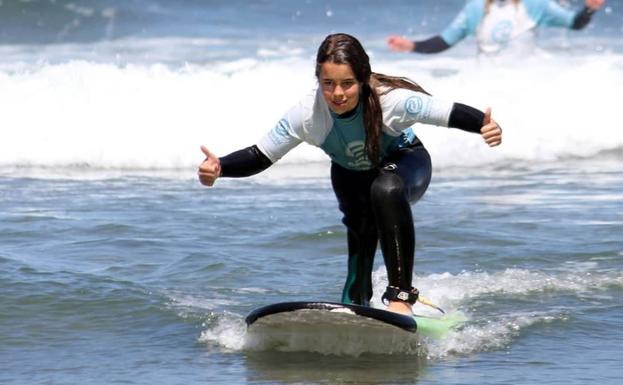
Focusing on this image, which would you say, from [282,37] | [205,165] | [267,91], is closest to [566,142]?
[267,91]

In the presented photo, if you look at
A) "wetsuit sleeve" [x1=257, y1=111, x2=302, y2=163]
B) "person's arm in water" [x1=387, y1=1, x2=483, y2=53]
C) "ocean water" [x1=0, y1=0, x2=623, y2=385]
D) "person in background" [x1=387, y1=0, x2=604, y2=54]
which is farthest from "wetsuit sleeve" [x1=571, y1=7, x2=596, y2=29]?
"wetsuit sleeve" [x1=257, y1=111, x2=302, y2=163]

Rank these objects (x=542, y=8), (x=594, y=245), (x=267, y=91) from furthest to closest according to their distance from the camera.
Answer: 1. (x=267, y=91)
2. (x=542, y=8)
3. (x=594, y=245)

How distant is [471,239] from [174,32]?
13.5 metres

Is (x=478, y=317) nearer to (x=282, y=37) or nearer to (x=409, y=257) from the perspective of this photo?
(x=409, y=257)

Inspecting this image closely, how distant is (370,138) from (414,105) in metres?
0.22

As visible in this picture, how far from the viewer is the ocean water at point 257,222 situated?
6.31 m

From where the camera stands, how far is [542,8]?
13.5 metres

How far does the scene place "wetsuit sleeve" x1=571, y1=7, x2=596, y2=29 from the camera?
1246cm

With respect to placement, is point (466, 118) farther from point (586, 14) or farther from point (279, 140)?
point (586, 14)

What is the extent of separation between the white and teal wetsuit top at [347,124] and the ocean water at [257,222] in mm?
821

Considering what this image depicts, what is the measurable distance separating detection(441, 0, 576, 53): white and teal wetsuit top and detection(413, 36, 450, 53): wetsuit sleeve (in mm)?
335

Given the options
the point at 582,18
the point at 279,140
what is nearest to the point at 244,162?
the point at 279,140

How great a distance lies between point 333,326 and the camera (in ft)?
20.1

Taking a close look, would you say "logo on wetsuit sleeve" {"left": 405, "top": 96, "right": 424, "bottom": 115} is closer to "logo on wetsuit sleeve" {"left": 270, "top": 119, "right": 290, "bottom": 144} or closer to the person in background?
"logo on wetsuit sleeve" {"left": 270, "top": 119, "right": 290, "bottom": 144}
